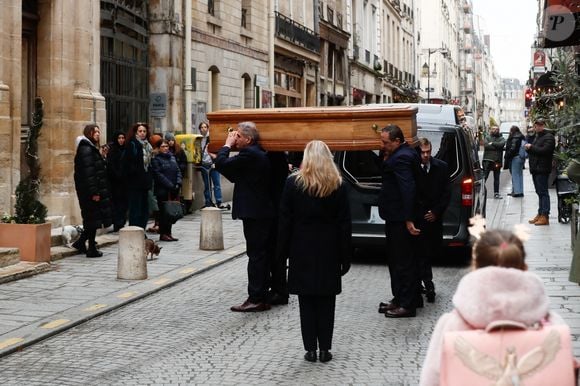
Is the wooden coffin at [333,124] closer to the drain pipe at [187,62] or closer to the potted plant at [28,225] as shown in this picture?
the potted plant at [28,225]

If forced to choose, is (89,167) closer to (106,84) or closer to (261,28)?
(106,84)

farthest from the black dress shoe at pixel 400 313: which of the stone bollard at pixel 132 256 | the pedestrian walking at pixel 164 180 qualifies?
the pedestrian walking at pixel 164 180

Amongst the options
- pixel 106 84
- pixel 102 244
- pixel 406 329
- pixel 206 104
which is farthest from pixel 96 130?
pixel 206 104

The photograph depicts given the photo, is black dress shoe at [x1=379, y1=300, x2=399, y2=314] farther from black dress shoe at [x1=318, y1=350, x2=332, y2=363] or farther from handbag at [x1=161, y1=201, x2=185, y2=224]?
handbag at [x1=161, y1=201, x2=185, y2=224]

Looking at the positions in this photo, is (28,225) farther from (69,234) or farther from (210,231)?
(210,231)

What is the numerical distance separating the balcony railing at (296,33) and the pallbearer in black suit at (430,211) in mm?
18457

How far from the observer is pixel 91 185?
12.5m

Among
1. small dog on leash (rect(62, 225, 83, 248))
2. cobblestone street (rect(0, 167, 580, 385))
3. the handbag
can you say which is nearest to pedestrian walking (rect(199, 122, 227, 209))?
the handbag

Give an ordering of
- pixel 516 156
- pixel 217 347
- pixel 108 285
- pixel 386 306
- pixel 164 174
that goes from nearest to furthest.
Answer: pixel 217 347, pixel 386 306, pixel 108 285, pixel 164 174, pixel 516 156

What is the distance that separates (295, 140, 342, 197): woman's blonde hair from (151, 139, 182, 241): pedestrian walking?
7585mm

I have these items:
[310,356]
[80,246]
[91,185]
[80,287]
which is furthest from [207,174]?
[310,356]

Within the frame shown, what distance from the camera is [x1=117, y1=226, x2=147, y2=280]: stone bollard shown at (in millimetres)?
10828

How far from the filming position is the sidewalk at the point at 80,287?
8250 millimetres

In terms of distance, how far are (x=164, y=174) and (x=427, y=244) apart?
20.8 feet
